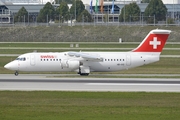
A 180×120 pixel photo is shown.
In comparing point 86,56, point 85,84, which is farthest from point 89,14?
point 85,84

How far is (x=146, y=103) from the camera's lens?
3738 cm

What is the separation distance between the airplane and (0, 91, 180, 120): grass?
14.9 metres

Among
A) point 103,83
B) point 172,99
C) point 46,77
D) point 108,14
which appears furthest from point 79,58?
point 108,14

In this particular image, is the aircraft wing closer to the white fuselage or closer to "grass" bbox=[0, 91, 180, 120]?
the white fuselage

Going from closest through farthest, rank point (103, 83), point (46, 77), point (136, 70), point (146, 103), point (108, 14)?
point (146, 103)
point (103, 83)
point (46, 77)
point (136, 70)
point (108, 14)

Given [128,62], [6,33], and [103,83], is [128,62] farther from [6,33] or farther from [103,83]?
[6,33]

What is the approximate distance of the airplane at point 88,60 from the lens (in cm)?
5678

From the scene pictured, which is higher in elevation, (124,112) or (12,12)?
(12,12)

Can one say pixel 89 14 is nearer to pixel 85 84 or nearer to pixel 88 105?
pixel 85 84

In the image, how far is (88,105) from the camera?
36.3 metres

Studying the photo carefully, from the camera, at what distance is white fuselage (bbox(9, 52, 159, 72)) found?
56.8 m

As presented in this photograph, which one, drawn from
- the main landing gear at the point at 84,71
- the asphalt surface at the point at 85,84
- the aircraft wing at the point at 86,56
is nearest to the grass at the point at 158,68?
the aircraft wing at the point at 86,56

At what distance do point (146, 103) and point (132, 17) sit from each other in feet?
422

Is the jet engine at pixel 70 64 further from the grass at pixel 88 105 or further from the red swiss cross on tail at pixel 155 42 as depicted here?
the grass at pixel 88 105
